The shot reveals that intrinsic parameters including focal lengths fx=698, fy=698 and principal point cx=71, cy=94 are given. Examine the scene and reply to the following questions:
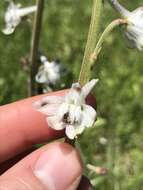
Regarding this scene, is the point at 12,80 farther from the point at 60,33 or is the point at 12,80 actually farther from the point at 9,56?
the point at 60,33

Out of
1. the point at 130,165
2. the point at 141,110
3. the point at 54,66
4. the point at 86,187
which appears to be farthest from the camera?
the point at 141,110

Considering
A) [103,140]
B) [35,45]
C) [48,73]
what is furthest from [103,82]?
[35,45]

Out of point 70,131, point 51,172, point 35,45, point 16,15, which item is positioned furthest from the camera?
point 16,15

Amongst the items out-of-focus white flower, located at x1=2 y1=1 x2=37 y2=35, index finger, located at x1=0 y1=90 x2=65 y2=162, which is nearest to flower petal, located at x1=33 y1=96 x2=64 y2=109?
index finger, located at x1=0 y1=90 x2=65 y2=162

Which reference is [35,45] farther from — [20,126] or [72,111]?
[72,111]

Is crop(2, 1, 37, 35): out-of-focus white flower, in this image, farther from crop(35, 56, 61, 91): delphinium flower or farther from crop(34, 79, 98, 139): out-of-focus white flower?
crop(34, 79, 98, 139): out-of-focus white flower

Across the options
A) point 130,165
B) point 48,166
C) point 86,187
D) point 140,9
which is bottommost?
point 130,165

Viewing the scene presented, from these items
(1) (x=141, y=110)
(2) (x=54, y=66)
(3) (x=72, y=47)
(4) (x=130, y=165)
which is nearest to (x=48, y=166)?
(2) (x=54, y=66)
